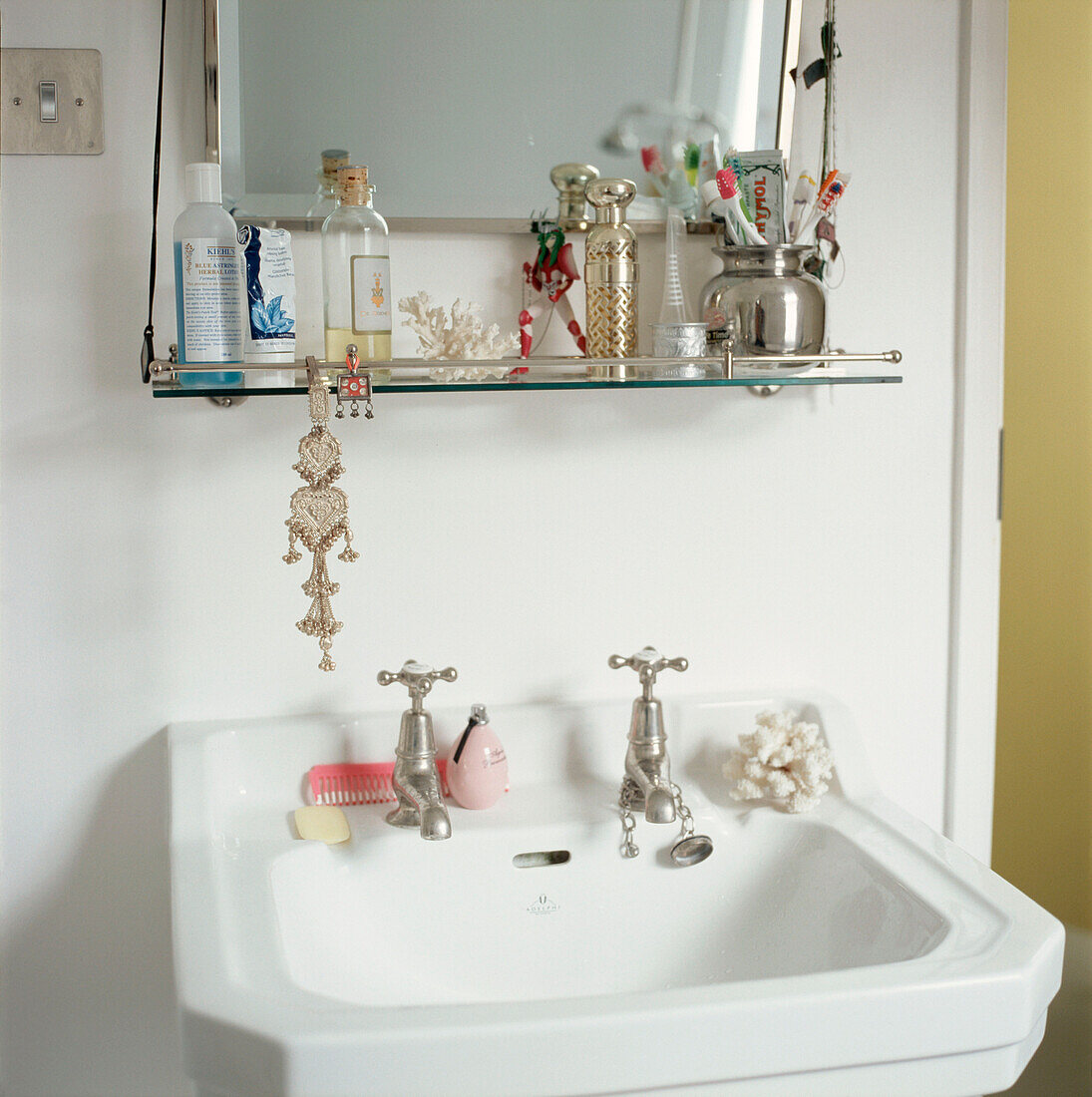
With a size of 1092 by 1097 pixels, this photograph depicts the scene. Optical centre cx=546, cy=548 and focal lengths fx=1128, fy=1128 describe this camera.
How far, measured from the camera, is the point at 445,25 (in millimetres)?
1116

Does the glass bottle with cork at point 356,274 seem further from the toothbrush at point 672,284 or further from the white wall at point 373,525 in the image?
the toothbrush at point 672,284

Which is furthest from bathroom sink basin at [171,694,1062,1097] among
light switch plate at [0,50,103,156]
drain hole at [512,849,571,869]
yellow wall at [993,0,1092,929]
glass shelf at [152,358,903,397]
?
light switch plate at [0,50,103,156]

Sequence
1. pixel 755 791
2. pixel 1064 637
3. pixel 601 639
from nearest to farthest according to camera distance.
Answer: pixel 755 791 → pixel 601 639 → pixel 1064 637

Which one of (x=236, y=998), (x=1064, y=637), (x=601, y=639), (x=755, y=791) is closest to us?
(x=236, y=998)

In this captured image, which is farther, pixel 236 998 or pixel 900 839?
pixel 900 839

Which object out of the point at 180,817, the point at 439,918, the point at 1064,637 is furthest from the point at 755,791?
the point at 1064,637

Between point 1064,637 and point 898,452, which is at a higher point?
point 898,452

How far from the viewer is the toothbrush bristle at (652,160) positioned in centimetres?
116

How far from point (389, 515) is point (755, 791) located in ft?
1.54

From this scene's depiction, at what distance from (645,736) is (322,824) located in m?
0.33

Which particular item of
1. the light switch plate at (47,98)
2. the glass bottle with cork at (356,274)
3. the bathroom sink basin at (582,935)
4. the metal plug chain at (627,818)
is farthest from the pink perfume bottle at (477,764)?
the light switch plate at (47,98)

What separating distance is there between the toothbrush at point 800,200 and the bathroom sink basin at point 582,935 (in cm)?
50

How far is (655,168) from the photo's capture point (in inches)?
45.8

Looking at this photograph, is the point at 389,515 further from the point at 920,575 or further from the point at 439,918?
the point at 920,575
